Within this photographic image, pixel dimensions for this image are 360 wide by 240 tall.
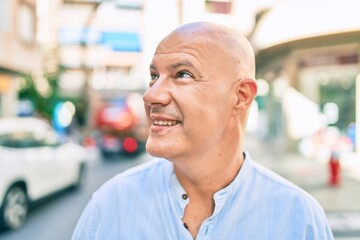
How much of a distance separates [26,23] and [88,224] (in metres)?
17.4

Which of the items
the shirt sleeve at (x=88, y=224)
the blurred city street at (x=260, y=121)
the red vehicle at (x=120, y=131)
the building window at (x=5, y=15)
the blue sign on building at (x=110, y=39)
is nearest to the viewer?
the shirt sleeve at (x=88, y=224)

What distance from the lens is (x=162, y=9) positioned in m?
41.2

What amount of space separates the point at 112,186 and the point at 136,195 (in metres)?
0.10

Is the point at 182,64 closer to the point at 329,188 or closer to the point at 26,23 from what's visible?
the point at 329,188

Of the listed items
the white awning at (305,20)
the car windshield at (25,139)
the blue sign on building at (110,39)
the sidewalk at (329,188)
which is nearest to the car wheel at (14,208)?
the car windshield at (25,139)

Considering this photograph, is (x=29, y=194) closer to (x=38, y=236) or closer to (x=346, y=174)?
(x=38, y=236)

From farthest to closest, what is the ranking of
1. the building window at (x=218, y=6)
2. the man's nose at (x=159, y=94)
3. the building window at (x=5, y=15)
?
1. the building window at (x=218, y=6)
2. the building window at (x=5, y=15)
3. the man's nose at (x=159, y=94)

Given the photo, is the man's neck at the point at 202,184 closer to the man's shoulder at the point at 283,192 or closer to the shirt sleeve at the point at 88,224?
the man's shoulder at the point at 283,192

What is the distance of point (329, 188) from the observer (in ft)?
29.2

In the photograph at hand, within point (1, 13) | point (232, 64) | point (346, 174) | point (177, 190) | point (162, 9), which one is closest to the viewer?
point (232, 64)

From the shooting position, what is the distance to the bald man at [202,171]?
1203 mm

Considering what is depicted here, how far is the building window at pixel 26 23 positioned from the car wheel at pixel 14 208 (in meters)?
11.2

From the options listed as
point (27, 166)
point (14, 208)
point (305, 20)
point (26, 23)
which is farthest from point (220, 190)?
point (26, 23)

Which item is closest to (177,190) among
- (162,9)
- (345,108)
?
(345,108)
